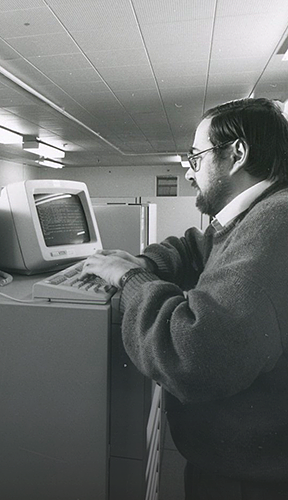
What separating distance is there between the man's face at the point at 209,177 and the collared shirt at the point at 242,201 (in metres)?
0.02

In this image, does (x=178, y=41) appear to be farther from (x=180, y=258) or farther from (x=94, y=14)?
(x=180, y=258)

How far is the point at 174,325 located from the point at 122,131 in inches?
251

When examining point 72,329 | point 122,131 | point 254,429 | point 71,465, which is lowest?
point 71,465

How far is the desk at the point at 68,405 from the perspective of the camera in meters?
0.71

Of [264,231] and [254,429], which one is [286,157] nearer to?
[264,231]

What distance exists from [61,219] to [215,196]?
1.73 feet

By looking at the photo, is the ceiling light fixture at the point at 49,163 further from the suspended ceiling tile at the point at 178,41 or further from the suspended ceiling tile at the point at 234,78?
the suspended ceiling tile at the point at 178,41

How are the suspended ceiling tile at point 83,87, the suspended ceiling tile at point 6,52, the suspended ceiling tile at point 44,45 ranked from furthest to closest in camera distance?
1. the suspended ceiling tile at point 83,87
2. the suspended ceiling tile at point 6,52
3. the suspended ceiling tile at point 44,45

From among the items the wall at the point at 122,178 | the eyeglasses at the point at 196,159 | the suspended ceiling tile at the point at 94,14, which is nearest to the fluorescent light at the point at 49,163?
the wall at the point at 122,178

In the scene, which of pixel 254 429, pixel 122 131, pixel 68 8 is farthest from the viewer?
pixel 122 131

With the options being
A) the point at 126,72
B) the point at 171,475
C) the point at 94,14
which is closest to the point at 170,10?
the point at 94,14

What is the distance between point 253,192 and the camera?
711 mm

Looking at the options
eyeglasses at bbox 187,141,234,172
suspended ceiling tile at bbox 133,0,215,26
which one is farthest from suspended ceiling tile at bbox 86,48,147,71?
eyeglasses at bbox 187,141,234,172

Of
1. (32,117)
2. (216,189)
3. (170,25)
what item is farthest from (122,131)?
(216,189)
